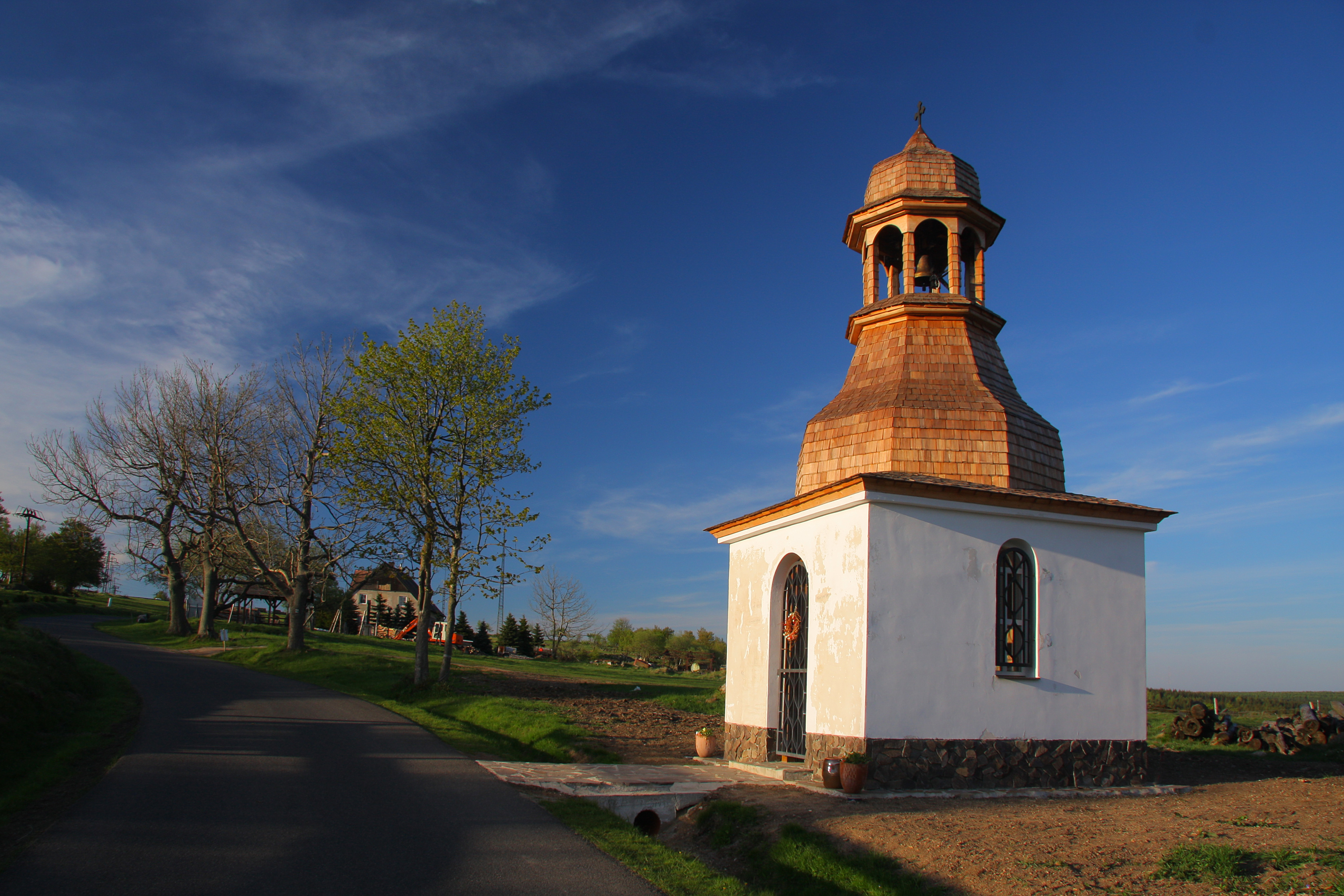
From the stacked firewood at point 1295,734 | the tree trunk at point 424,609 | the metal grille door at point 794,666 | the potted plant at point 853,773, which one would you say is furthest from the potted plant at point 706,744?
the stacked firewood at point 1295,734

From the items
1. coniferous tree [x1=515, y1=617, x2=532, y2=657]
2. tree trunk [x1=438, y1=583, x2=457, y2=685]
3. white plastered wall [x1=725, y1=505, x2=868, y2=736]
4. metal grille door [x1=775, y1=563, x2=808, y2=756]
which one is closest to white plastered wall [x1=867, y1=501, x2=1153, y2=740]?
white plastered wall [x1=725, y1=505, x2=868, y2=736]

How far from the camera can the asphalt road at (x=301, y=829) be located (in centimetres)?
617

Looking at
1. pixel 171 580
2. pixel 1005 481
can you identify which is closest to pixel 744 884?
pixel 1005 481

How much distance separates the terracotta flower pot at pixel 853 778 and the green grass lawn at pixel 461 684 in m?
4.59

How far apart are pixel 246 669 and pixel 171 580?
17149 mm

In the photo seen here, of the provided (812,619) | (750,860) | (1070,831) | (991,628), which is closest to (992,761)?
(991,628)

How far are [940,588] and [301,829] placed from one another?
313 inches

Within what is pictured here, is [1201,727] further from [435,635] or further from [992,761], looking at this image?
[435,635]

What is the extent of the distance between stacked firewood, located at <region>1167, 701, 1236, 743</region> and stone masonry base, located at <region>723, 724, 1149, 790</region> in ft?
35.1

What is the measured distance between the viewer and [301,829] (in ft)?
25.3

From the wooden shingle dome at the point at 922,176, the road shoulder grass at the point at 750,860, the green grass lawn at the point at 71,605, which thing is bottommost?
the green grass lawn at the point at 71,605

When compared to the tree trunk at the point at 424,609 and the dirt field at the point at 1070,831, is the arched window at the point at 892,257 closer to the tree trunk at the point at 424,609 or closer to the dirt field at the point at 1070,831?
the dirt field at the point at 1070,831

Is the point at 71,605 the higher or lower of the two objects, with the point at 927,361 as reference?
lower

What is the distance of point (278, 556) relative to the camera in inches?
1242
